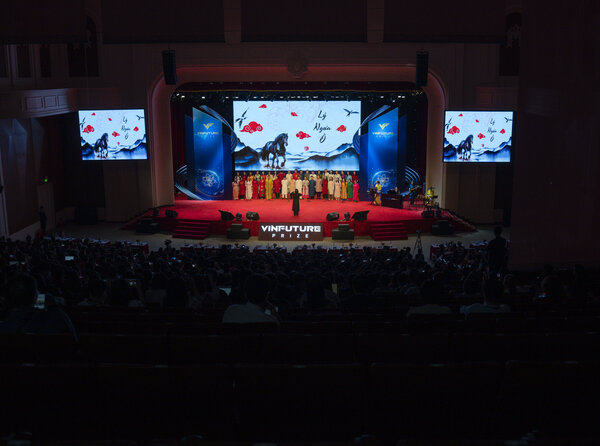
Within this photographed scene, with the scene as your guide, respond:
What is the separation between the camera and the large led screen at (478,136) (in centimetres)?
2008

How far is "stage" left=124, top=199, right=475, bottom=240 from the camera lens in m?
19.7

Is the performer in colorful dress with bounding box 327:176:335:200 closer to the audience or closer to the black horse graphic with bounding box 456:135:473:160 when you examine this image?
the black horse graphic with bounding box 456:135:473:160

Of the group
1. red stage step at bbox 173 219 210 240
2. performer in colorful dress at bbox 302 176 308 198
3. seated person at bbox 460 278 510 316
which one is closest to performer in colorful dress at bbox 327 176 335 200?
performer in colorful dress at bbox 302 176 308 198

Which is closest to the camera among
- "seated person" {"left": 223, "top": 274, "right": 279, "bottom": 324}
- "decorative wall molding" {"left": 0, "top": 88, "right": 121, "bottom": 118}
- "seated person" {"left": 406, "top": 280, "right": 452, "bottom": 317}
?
"seated person" {"left": 223, "top": 274, "right": 279, "bottom": 324}

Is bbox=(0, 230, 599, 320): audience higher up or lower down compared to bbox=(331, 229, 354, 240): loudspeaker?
higher up

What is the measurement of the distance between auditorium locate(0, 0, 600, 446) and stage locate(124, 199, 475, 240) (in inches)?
3.7

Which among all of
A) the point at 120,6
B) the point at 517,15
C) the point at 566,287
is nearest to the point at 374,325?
the point at 566,287

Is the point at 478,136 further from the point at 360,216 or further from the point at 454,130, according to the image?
the point at 360,216

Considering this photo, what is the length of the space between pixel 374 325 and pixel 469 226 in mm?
17047

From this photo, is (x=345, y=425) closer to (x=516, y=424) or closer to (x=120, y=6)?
Result: (x=516, y=424)

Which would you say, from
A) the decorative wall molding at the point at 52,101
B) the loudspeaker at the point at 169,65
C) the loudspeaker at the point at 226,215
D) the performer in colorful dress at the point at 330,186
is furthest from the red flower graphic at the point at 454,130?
the decorative wall molding at the point at 52,101

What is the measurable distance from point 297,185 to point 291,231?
4.86 meters

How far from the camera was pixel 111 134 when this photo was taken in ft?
67.6

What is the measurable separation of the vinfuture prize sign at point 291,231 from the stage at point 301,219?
16.9 inches
